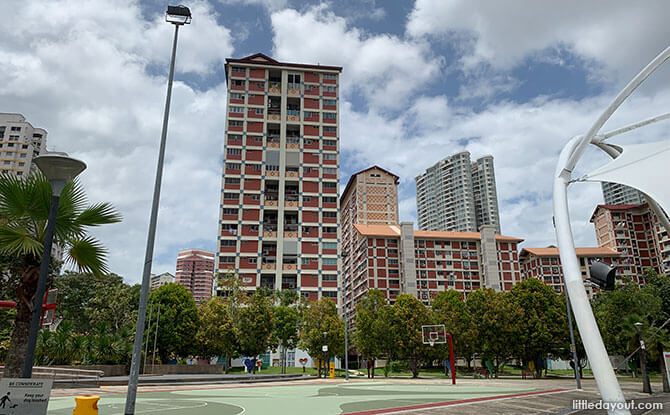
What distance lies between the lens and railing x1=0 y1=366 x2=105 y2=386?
2714 cm

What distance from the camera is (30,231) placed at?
11.6 m

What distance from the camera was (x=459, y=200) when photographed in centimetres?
18088

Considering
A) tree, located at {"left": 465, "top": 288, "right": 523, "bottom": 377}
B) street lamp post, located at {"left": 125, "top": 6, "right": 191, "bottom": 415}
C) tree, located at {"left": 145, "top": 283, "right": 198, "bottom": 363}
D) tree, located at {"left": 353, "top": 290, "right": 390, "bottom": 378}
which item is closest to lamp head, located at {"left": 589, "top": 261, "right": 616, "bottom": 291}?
street lamp post, located at {"left": 125, "top": 6, "right": 191, "bottom": 415}

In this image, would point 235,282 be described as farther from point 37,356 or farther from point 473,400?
point 473,400

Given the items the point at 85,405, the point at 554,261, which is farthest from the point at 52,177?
the point at 554,261

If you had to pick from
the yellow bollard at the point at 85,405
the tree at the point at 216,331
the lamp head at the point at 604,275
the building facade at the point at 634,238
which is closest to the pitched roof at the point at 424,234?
the building facade at the point at 634,238

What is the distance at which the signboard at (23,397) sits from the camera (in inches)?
282

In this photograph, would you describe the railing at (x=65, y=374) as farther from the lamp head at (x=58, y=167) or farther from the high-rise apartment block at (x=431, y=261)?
the high-rise apartment block at (x=431, y=261)

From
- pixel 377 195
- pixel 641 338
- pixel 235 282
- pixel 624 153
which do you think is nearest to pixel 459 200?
pixel 377 195

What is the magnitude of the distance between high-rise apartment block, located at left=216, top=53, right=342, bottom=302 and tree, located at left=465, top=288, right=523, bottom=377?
27400 mm

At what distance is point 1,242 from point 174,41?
6975 mm

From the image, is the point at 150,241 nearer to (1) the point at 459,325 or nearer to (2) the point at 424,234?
(1) the point at 459,325

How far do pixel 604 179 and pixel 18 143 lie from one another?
132268 millimetres

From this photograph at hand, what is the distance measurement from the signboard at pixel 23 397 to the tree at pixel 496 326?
50.4m
